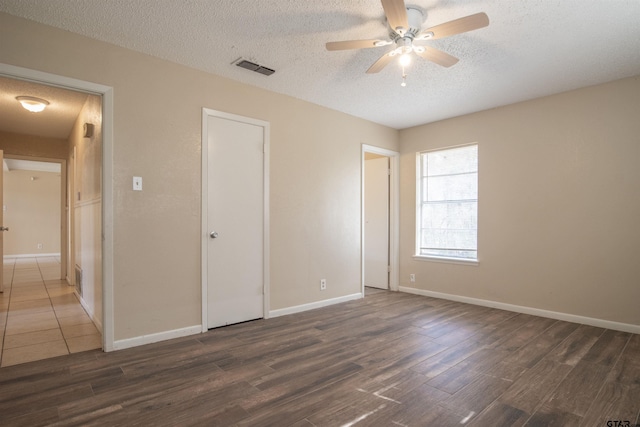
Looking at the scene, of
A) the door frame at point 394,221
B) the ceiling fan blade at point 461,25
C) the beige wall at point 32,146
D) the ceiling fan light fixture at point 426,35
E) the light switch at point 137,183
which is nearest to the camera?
the ceiling fan blade at point 461,25

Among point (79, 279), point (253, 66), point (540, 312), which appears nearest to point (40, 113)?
point (79, 279)

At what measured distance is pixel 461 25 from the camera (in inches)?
84.5

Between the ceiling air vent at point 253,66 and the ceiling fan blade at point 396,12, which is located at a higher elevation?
the ceiling air vent at point 253,66

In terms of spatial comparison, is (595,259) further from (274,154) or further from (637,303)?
(274,154)

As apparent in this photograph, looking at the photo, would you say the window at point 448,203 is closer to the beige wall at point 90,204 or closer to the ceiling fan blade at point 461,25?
the ceiling fan blade at point 461,25

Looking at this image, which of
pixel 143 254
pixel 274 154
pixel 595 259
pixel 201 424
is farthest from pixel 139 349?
pixel 595 259

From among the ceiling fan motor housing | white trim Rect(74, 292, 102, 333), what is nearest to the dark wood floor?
white trim Rect(74, 292, 102, 333)

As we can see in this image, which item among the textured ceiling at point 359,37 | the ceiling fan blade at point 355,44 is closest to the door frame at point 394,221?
the textured ceiling at point 359,37

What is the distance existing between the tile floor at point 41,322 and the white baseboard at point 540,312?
4.24 m

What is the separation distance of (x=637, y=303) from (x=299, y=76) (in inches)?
166

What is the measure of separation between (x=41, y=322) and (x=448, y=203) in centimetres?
533

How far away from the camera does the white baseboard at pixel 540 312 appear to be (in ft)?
11.4

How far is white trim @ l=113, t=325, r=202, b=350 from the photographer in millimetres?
2861

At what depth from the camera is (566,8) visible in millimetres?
2334
